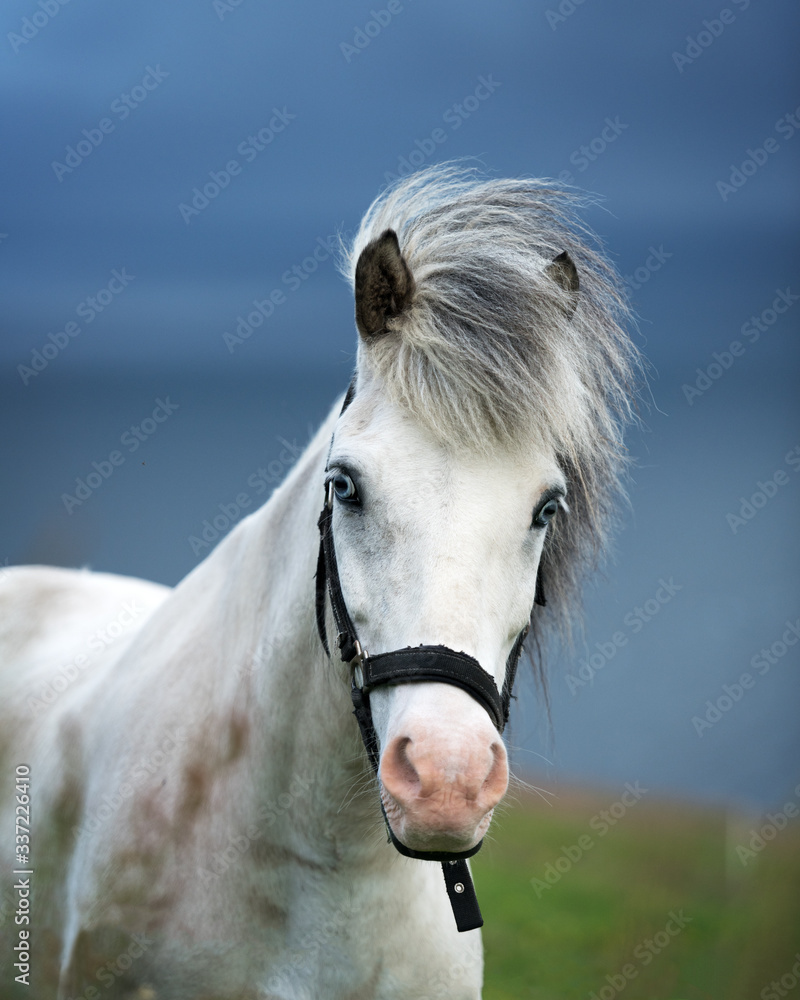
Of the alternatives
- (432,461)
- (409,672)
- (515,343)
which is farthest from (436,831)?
(515,343)

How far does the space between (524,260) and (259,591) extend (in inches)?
48.3

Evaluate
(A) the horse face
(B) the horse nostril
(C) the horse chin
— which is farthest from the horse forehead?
(C) the horse chin

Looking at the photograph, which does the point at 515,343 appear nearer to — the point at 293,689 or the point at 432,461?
the point at 432,461

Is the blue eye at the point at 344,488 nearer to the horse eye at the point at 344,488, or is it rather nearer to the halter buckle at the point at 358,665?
the horse eye at the point at 344,488

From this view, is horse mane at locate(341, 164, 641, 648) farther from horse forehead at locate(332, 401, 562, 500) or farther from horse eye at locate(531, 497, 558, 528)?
horse eye at locate(531, 497, 558, 528)

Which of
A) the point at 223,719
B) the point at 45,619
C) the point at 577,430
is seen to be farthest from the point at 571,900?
the point at 577,430

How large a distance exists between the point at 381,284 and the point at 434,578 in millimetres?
794

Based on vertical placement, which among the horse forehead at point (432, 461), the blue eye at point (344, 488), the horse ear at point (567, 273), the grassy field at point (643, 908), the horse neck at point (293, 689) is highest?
the horse ear at point (567, 273)

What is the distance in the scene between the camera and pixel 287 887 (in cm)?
233

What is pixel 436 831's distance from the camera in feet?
5.39

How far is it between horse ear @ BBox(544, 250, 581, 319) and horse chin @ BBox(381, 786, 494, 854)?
50.2 inches

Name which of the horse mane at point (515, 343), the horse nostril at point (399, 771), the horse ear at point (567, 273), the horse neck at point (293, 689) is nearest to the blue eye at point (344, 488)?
the horse mane at point (515, 343)

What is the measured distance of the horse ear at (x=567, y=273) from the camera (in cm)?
219

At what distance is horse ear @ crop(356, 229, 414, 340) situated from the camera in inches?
81.1
